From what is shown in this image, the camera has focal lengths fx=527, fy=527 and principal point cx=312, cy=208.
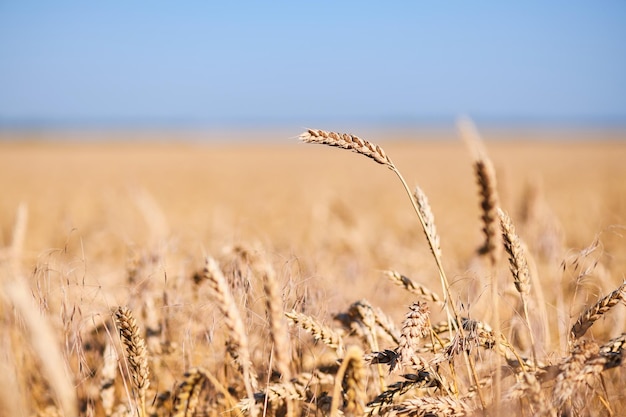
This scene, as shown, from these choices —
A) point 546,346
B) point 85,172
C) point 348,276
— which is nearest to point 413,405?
point 546,346

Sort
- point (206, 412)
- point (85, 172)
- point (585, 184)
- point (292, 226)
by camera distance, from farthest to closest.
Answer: point (85, 172) → point (585, 184) → point (292, 226) → point (206, 412)

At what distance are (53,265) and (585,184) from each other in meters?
10.5

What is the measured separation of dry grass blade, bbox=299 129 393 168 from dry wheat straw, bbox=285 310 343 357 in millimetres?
413

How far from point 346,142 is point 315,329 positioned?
46cm

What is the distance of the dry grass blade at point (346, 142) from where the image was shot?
1025 mm

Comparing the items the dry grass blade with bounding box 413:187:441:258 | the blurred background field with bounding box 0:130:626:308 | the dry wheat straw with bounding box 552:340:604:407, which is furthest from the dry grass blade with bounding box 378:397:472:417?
the blurred background field with bounding box 0:130:626:308

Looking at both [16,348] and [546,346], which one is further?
[16,348]

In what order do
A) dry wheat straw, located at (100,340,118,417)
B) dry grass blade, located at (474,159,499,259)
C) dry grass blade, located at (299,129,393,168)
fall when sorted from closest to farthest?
dry grass blade, located at (474,159,499,259), dry grass blade, located at (299,129,393,168), dry wheat straw, located at (100,340,118,417)

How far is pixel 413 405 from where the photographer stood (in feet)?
3.53

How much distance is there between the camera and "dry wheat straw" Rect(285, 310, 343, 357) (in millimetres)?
1209

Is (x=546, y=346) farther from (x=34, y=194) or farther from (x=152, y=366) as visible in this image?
(x=34, y=194)

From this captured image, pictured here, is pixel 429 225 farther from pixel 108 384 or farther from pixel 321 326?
pixel 108 384

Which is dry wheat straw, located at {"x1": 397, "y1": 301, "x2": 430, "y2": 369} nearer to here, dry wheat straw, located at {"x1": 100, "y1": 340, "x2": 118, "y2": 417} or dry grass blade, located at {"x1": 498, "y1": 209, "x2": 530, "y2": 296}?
dry grass blade, located at {"x1": 498, "y1": 209, "x2": 530, "y2": 296}

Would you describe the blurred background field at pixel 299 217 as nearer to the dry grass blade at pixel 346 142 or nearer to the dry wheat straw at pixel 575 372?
the dry grass blade at pixel 346 142
